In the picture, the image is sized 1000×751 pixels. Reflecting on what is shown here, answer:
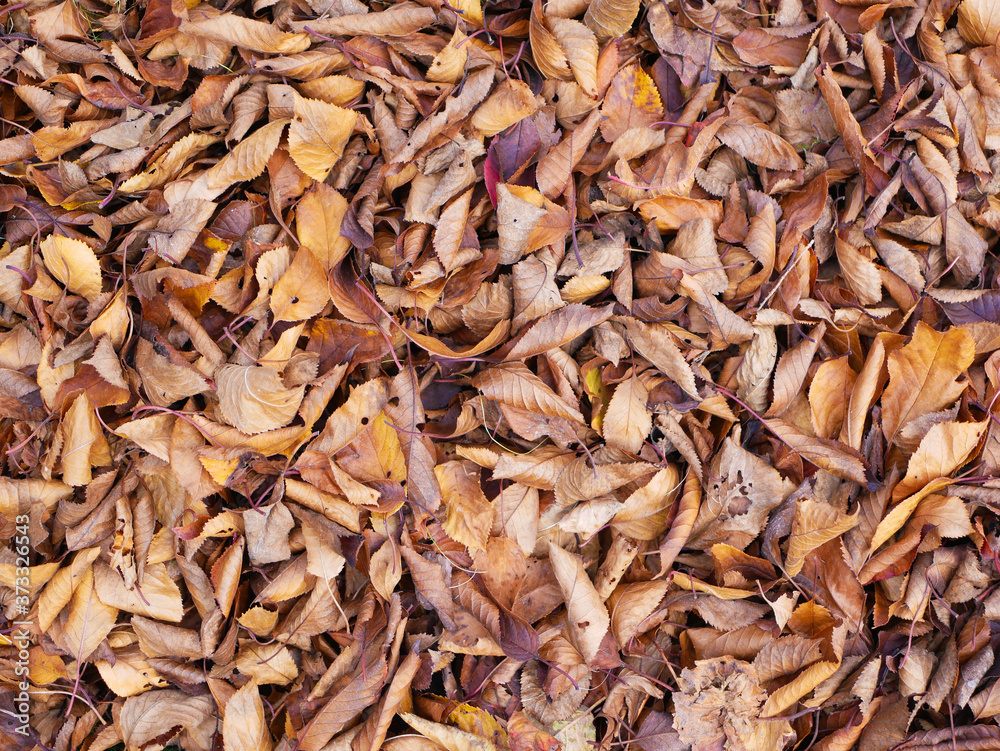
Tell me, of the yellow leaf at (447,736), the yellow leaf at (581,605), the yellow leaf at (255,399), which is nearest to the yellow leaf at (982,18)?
the yellow leaf at (581,605)

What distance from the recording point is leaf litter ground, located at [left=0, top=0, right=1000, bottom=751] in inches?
55.4

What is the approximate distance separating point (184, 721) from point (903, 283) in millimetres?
1906

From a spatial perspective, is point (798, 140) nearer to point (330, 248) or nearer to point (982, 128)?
point (982, 128)

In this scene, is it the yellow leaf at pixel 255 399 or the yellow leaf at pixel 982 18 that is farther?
the yellow leaf at pixel 982 18

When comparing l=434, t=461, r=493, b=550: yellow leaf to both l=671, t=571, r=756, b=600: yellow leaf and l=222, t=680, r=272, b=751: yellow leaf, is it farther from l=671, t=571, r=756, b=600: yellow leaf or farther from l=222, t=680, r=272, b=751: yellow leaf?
l=222, t=680, r=272, b=751: yellow leaf

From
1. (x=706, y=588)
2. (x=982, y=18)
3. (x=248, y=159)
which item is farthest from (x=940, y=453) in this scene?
(x=248, y=159)

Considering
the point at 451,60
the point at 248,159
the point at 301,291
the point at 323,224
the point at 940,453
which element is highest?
Answer: the point at 451,60

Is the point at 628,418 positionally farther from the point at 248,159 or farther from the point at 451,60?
the point at 248,159

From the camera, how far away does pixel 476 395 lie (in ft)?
4.81

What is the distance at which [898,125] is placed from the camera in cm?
149

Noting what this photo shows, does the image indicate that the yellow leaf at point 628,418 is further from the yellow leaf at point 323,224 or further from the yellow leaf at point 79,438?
the yellow leaf at point 79,438

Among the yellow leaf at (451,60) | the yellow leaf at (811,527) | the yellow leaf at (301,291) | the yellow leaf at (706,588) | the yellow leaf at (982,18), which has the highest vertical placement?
the yellow leaf at (982,18)

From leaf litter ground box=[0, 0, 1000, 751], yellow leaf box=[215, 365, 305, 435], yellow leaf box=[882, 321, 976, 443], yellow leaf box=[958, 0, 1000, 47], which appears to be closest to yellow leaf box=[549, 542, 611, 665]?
leaf litter ground box=[0, 0, 1000, 751]

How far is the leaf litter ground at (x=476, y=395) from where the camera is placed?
1.41 m
